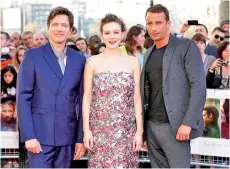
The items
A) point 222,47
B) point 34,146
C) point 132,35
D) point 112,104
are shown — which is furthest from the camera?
point 132,35

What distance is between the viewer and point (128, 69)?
10.8 feet

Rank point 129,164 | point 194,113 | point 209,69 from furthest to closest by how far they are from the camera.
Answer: point 209,69, point 129,164, point 194,113

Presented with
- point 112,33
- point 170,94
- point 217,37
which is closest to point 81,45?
point 217,37

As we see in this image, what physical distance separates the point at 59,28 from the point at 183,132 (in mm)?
1091

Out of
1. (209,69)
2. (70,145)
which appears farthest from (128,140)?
(209,69)

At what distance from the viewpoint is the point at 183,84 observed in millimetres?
3186

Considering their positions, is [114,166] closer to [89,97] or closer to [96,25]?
[89,97]

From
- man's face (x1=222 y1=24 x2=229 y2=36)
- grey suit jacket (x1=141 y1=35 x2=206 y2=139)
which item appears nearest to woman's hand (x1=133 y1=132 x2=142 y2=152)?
grey suit jacket (x1=141 y1=35 x2=206 y2=139)

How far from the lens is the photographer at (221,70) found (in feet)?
15.1

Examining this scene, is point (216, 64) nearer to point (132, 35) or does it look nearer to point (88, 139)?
point (132, 35)

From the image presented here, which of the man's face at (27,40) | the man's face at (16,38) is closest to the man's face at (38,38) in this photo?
the man's face at (27,40)

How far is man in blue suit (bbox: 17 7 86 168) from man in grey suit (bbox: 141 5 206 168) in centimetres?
51

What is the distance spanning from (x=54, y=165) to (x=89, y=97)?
20.7 inches

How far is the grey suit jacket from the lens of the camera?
314 cm
